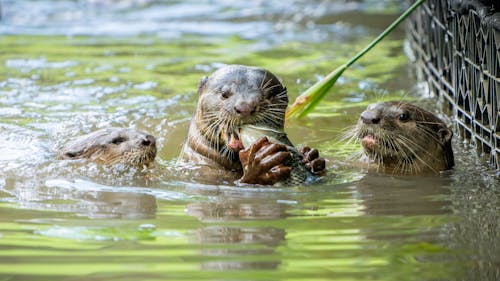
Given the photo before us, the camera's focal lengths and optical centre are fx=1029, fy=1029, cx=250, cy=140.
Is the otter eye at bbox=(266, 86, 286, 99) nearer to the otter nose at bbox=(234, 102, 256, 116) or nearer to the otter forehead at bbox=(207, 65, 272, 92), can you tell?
the otter forehead at bbox=(207, 65, 272, 92)

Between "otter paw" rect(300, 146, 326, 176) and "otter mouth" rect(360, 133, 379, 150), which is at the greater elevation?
"otter mouth" rect(360, 133, 379, 150)

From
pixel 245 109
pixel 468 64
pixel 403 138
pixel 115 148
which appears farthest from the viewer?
pixel 468 64

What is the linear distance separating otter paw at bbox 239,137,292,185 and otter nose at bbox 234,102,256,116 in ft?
0.79

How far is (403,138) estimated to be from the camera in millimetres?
5547

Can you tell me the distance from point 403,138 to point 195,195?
4.00 ft

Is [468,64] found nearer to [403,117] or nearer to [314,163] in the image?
[403,117]

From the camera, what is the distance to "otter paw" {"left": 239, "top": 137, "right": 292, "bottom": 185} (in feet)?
15.9

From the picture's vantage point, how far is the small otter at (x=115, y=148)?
577 cm

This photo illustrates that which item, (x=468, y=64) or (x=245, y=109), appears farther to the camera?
(x=468, y=64)

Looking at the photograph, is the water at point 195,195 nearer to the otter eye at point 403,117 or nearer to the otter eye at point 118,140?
the otter eye at point 118,140

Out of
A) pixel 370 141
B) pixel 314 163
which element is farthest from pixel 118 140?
pixel 370 141

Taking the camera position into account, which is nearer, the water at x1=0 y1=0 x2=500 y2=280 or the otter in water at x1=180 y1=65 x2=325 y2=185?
the water at x1=0 y1=0 x2=500 y2=280

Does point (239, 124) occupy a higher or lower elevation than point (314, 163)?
higher

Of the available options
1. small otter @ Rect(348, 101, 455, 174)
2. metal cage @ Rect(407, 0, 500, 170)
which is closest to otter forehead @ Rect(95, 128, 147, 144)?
small otter @ Rect(348, 101, 455, 174)
